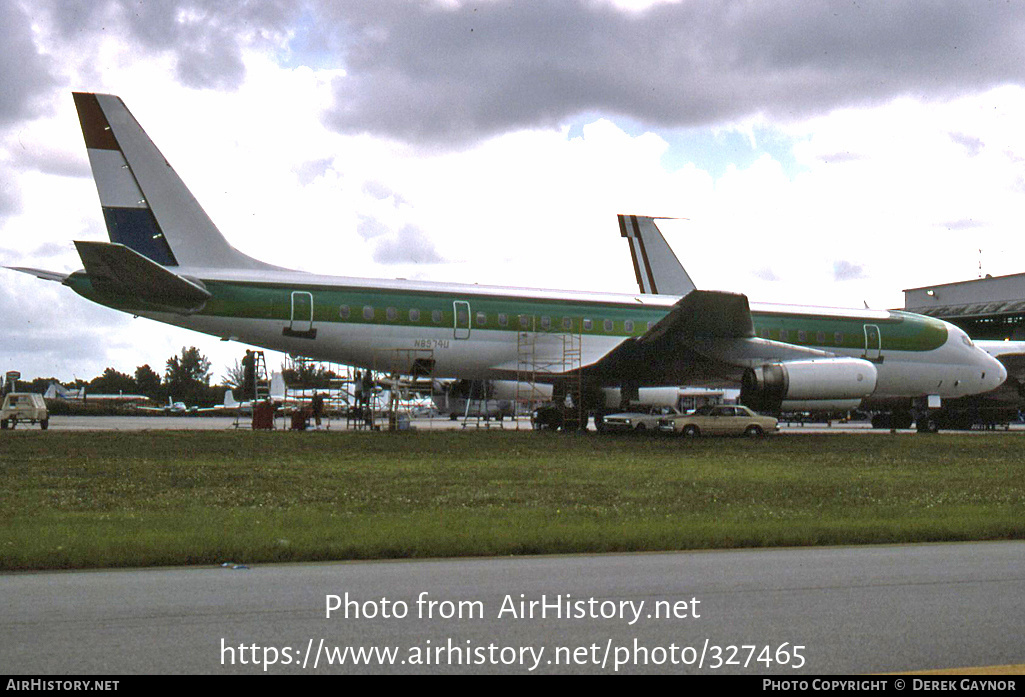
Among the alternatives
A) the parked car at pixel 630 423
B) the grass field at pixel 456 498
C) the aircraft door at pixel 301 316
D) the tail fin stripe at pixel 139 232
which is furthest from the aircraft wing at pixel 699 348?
the tail fin stripe at pixel 139 232

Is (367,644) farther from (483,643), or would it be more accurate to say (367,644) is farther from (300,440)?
(300,440)

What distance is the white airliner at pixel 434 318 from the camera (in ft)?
80.5

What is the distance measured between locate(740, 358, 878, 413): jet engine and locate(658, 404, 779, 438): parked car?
3.71 m

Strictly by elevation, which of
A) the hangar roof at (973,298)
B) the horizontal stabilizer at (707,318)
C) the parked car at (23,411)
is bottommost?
the parked car at (23,411)

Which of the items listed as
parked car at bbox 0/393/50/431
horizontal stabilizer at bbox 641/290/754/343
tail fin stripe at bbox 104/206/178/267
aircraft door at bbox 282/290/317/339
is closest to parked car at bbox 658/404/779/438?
horizontal stabilizer at bbox 641/290/754/343

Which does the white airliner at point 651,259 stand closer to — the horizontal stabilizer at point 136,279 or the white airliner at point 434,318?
the white airliner at point 434,318

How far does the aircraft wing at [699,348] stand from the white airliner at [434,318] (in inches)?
2.1

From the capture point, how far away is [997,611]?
640cm

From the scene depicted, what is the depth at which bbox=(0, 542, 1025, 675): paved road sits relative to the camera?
5.18 m

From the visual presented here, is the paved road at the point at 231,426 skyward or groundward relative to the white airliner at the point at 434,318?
groundward

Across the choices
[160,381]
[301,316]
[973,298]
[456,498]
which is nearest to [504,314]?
[301,316]

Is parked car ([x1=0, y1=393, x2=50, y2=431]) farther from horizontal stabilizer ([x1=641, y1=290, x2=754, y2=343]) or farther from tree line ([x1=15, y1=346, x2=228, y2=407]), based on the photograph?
tree line ([x1=15, y1=346, x2=228, y2=407])

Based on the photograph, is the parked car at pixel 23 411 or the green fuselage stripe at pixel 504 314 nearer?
the green fuselage stripe at pixel 504 314

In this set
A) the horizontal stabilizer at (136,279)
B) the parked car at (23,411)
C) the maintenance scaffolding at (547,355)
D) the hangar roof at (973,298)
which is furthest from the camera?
the hangar roof at (973,298)
